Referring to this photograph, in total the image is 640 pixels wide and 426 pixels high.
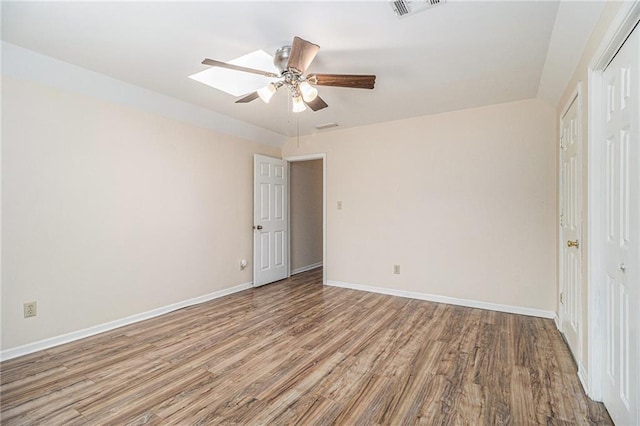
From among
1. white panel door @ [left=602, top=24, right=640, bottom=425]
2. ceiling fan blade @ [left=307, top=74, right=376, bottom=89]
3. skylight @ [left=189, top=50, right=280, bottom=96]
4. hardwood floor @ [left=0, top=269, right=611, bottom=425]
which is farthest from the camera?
skylight @ [left=189, top=50, right=280, bottom=96]

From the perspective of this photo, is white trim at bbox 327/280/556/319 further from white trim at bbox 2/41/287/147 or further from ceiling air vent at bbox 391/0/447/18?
ceiling air vent at bbox 391/0/447/18

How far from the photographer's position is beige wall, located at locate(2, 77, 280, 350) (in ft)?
7.88

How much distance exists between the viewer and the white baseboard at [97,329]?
2.40 metres

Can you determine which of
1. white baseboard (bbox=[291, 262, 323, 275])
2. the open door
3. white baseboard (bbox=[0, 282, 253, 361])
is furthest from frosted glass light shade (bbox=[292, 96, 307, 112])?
white baseboard (bbox=[291, 262, 323, 275])

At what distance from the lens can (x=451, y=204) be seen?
375 centimetres

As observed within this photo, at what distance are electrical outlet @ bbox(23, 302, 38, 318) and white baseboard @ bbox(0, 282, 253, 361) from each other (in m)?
0.24

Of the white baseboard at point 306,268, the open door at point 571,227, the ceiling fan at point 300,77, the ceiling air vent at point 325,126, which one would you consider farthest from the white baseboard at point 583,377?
the white baseboard at point 306,268

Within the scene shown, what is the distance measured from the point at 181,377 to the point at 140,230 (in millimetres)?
1753

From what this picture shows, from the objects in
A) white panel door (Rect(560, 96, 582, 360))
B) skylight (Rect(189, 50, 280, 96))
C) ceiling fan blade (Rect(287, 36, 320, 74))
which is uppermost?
skylight (Rect(189, 50, 280, 96))

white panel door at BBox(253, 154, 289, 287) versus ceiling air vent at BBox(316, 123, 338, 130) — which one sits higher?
ceiling air vent at BBox(316, 123, 338, 130)

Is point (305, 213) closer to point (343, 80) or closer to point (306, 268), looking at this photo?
point (306, 268)

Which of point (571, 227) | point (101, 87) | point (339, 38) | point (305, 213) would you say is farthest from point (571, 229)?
point (101, 87)

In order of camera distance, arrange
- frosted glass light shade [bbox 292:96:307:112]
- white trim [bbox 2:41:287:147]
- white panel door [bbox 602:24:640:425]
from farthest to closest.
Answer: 1. frosted glass light shade [bbox 292:96:307:112]
2. white trim [bbox 2:41:287:147]
3. white panel door [bbox 602:24:640:425]

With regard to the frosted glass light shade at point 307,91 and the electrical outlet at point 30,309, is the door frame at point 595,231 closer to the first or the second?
the frosted glass light shade at point 307,91
